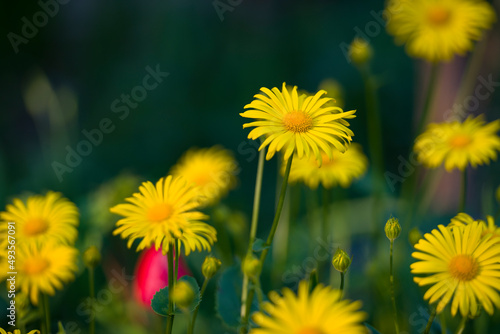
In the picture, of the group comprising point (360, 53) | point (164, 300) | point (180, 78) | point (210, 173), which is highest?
point (180, 78)

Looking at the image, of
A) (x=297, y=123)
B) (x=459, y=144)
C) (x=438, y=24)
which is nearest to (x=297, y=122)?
(x=297, y=123)

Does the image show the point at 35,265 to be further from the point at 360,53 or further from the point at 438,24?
the point at 438,24

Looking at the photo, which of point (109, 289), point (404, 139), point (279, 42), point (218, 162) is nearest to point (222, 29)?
point (279, 42)

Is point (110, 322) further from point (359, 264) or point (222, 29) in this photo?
point (222, 29)

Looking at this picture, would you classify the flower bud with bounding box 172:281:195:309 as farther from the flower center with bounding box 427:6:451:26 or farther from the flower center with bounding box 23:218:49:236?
the flower center with bounding box 427:6:451:26

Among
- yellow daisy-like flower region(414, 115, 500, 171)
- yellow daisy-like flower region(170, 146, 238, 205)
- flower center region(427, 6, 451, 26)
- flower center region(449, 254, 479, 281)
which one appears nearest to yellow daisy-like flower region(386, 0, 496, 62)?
flower center region(427, 6, 451, 26)
